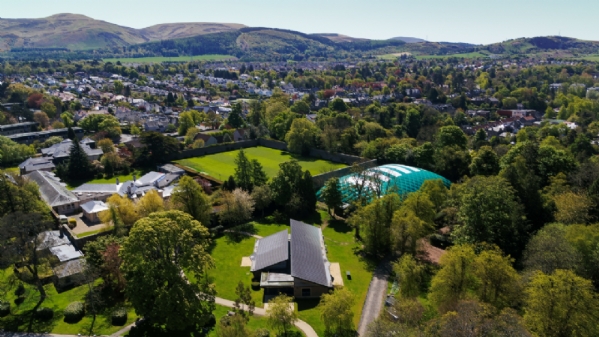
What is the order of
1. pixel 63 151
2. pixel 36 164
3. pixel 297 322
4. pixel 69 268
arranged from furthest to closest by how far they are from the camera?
pixel 63 151 → pixel 36 164 → pixel 69 268 → pixel 297 322

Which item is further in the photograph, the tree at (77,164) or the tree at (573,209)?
the tree at (77,164)

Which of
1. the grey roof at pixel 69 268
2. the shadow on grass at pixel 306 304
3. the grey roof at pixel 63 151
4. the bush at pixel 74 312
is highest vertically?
the grey roof at pixel 63 151

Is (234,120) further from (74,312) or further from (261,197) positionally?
(74,312)

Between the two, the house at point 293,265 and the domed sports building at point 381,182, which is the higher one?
the domed sports building at point 381,182

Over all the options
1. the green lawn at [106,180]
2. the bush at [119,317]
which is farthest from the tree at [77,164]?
the bush at [119,317]

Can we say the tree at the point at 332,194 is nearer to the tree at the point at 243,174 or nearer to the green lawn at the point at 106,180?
the tree at the point at 243,174

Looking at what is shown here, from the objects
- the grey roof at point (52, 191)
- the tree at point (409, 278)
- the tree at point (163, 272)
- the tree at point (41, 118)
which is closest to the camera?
the tree at point (163, 272)

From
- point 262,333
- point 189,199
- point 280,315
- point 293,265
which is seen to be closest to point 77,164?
point 189,199
